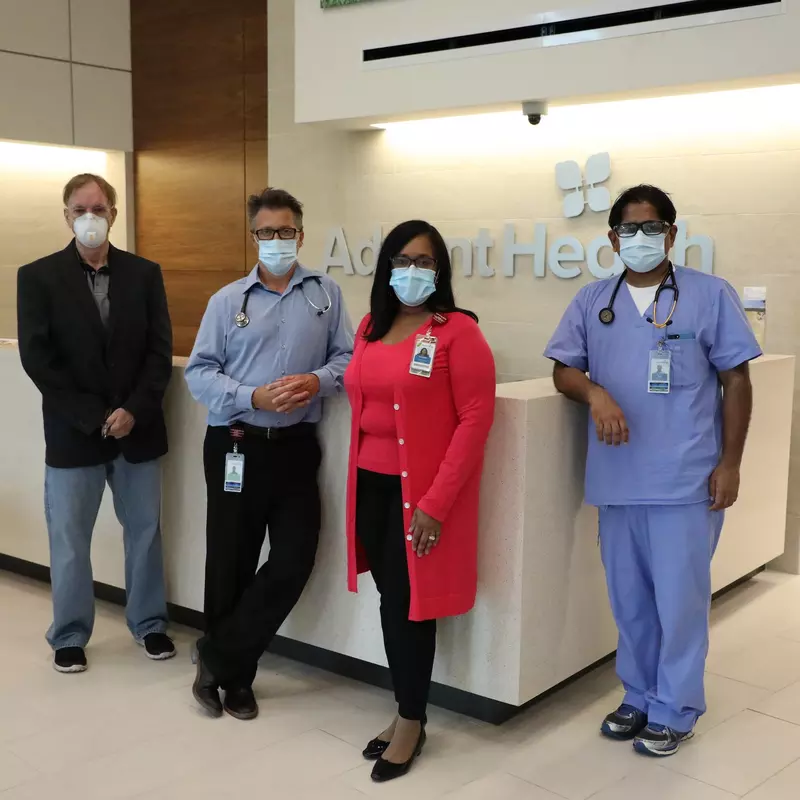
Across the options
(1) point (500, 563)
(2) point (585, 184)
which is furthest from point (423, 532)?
(2) point (585, 184)

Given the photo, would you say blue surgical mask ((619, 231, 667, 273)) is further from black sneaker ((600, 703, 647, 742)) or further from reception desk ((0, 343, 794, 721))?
black sneaker ((600, 703, 647, 742))

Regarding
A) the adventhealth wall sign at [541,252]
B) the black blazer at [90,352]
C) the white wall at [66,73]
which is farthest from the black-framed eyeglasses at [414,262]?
the white wall at [66,73]

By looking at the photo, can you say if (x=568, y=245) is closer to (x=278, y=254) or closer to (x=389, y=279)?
(x=278, y=254)

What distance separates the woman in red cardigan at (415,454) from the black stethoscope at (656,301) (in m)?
0.41

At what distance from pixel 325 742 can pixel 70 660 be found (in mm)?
1091


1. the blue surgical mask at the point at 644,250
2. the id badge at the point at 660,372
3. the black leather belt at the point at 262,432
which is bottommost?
the black leather belt at the point at 262,432

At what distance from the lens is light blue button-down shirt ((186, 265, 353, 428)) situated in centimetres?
304

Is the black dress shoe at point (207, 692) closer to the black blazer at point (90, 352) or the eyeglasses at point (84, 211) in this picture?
the black blazer at point (90, 352)

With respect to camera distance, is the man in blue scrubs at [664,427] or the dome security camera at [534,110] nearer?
the man in blue scrubs at [664,427]

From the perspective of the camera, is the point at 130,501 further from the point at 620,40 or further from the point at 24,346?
the point at 620,40

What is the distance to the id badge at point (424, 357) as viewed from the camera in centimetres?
263

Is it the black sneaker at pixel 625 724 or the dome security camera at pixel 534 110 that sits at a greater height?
the dome security camera at pixel 534 110

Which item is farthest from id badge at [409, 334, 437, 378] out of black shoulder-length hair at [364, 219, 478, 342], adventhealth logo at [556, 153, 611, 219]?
adventhealth logo at [556, 153, 611, 219]

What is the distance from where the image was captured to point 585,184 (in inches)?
215
